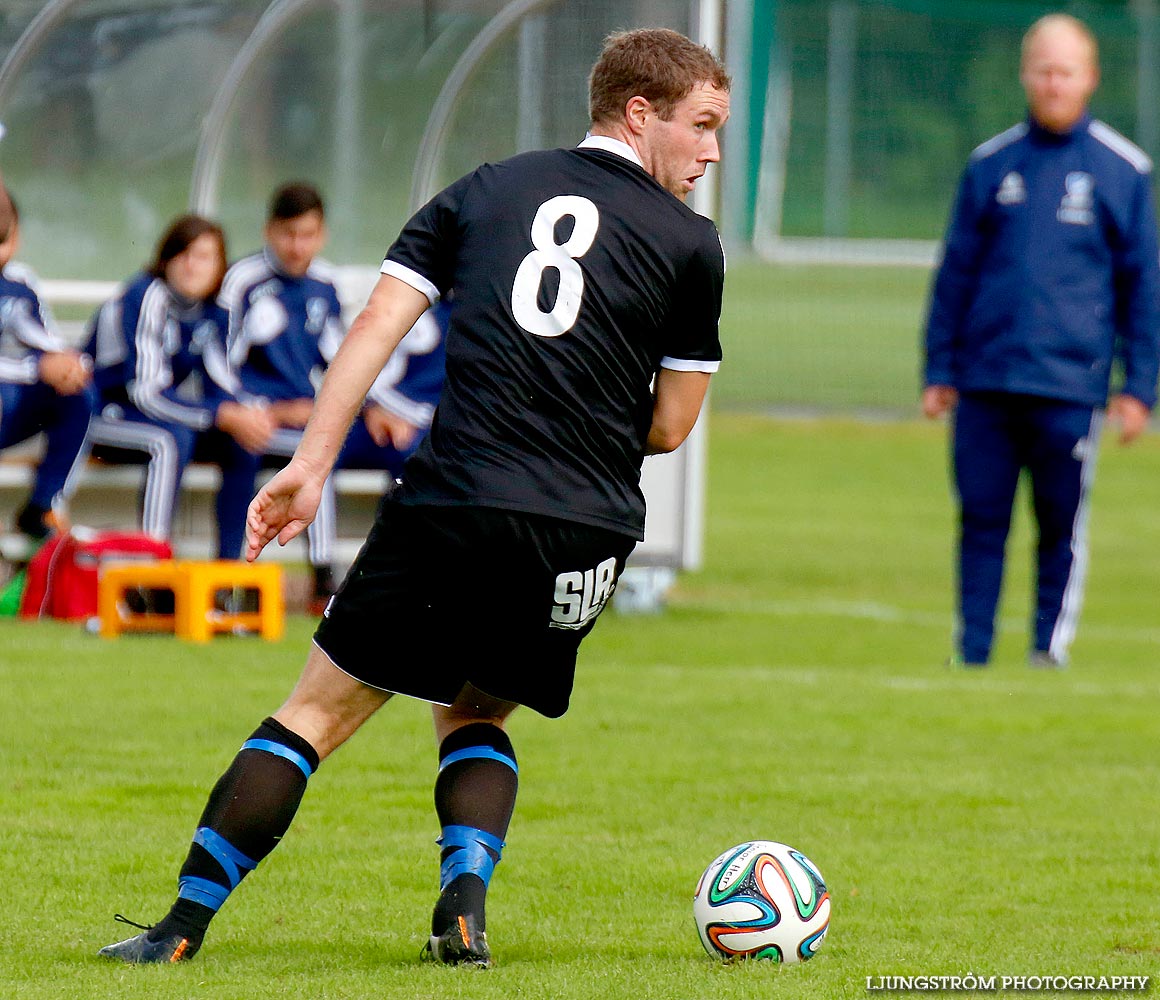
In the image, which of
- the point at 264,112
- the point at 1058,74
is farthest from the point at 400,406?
the point at 1058,74

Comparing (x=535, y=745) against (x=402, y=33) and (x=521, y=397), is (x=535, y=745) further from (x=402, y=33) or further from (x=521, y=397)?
(x=402, y=33)

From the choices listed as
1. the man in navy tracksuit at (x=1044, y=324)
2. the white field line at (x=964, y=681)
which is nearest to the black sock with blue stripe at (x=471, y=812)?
the white field line at (x=964, y=681)

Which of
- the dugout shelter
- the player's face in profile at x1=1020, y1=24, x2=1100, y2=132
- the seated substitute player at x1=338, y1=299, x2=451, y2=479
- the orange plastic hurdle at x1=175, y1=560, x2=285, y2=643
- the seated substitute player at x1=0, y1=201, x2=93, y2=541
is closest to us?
the player's face in profile at x1=1020, y1=24, x2=1100, y2=132

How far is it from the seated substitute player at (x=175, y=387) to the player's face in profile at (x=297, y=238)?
0.35 metres

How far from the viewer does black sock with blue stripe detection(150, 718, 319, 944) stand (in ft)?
13.5

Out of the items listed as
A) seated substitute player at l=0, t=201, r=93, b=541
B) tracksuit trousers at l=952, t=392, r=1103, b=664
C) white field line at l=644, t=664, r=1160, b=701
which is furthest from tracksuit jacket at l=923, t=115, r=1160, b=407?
seated substitute player at l=0, t=201, r=93, b=541

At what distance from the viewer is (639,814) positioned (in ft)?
19.6

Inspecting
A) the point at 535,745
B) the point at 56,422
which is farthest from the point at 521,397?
the point at 56,422

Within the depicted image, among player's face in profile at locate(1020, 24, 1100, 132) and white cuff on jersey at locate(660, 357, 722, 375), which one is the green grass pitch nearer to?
white cuff on jersey at locate(660, 357, 722, 375)

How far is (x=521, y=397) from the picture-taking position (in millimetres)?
4133

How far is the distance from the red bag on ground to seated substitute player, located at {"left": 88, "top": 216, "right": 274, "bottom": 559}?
0.47m

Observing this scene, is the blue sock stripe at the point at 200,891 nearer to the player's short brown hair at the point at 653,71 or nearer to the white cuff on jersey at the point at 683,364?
the white cuff on jersey at the point at 683,364

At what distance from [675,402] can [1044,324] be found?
16.3ft

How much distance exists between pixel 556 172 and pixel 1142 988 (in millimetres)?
2006
